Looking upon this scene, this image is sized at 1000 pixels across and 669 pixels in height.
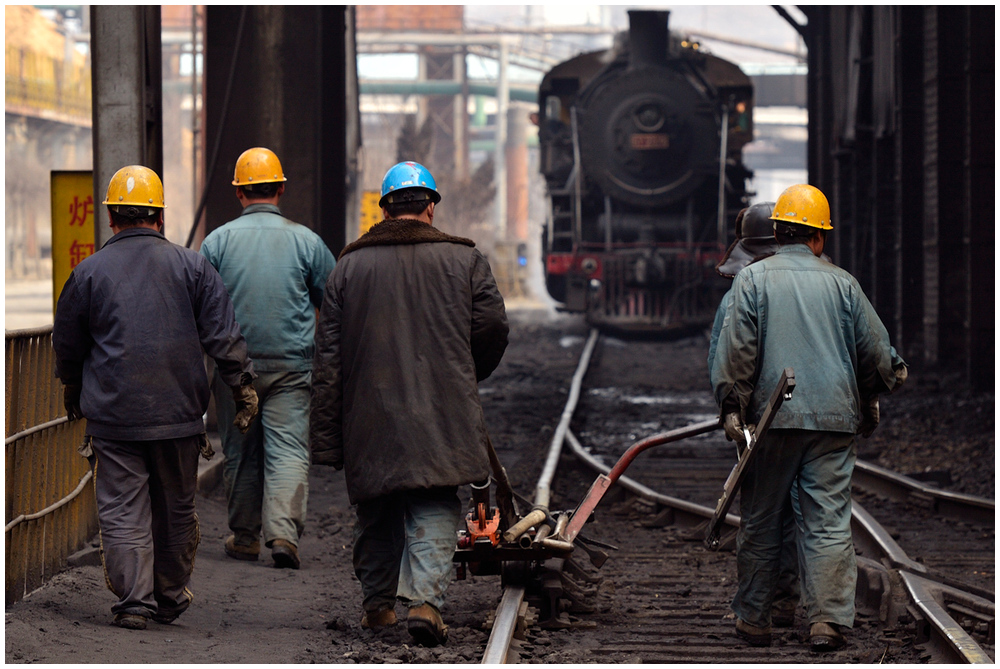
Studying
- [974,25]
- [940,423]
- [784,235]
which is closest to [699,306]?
[974,25]

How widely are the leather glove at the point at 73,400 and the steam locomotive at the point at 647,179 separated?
15.1 metres

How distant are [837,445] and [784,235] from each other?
0.83 metres

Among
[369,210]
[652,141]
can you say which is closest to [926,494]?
[652,141]

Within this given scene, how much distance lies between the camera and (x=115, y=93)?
6.18m

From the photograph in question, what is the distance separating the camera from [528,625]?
4.82 m

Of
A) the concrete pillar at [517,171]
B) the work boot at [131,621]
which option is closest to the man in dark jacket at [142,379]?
the work boot at [131,621]

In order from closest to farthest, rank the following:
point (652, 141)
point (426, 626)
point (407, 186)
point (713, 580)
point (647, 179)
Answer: point (426, 626)
point (407, 186)
point (713, 580)
point (652, 141)
point (647, 179)

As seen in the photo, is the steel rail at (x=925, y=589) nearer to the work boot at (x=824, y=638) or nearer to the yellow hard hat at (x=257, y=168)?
the work boot at (x=824, y=638)

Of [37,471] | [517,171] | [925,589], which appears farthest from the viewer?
[517,171]

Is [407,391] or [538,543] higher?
[407,391]

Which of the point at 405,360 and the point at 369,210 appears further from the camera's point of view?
the point at 369,210

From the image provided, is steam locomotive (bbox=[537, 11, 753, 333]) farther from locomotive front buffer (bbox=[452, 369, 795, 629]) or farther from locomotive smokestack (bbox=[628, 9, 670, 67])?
locomotive front buffer (bbox=[452, 369, 795, 629])

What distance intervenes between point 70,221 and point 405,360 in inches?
112

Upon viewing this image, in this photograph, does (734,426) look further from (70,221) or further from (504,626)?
(70,221)
